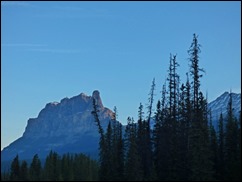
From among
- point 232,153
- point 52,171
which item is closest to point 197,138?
point 232,153

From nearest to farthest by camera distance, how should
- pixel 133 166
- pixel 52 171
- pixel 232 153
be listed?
pixel 232 153, pixel 133 166, pixel 52 171

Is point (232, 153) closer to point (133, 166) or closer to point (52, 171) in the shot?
point (133, 166)

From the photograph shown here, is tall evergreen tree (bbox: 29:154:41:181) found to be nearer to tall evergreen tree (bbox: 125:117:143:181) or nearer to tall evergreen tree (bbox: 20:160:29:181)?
tall evergreen tree (bbox: 20:160:29:181)

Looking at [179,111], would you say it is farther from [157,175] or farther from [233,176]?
[233,176]

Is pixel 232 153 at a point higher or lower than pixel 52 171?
higher

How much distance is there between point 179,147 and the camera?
232 ft

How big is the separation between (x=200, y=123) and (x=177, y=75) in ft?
32.8

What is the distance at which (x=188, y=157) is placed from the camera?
223 feet

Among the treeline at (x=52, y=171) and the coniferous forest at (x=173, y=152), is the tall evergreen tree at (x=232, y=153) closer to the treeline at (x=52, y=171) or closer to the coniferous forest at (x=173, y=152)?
the coniferous forest at (x=173, y=152)

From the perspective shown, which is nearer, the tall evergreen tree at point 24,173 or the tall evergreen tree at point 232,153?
the tall evergreen tree at point 232,153

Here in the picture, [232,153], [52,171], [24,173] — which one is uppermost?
[232,153]

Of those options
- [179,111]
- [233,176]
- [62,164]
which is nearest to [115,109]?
[62,164]

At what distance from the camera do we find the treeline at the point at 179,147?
64438mm

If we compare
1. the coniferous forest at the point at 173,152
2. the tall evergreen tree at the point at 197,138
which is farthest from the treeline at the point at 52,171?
the tall evergreen tree at the point at 197,138
